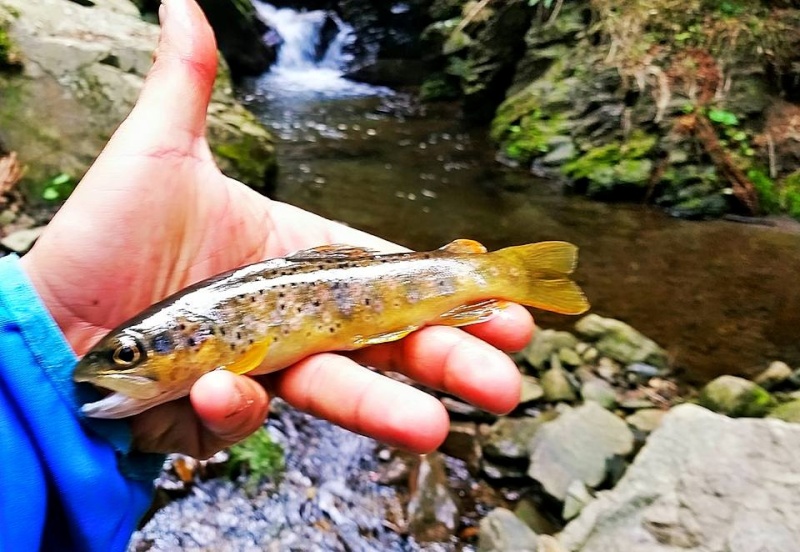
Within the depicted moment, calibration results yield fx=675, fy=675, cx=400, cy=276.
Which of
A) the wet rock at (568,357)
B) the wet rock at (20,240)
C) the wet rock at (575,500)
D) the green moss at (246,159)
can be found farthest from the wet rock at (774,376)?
the wet rock at (20,240)

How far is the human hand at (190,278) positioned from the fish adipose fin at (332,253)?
0.37m

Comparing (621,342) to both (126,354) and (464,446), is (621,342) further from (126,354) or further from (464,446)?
(126,354)

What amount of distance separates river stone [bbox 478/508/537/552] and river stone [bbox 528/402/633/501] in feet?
1.34

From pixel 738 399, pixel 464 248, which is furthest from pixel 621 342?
pixel 464 248

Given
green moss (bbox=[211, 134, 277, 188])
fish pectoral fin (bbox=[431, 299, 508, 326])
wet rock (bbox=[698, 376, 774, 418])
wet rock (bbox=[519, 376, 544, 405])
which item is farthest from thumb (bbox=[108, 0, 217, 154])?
green moss (bbox=[211, 134, 277, 188])

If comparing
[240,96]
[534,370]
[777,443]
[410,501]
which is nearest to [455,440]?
[410,501]

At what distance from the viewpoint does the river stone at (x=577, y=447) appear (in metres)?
4.25

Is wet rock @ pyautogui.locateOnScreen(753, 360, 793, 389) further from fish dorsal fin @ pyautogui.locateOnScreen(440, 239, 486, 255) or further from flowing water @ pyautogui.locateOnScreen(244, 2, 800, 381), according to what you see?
fish dorsal fin @ pyautogui.locateOnScreen(440, 239, 486, 255)

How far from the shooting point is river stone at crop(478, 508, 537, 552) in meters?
3.75

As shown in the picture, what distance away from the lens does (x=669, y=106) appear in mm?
9375

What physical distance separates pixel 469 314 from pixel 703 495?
1.71 meters

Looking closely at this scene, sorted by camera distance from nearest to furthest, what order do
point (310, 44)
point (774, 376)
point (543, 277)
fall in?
point (543, 277)
point (774, 376)
point (310, 44)

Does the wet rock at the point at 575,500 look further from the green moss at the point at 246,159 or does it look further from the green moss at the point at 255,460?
the green moss at the point at 246,159

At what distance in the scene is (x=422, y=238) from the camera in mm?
7625
